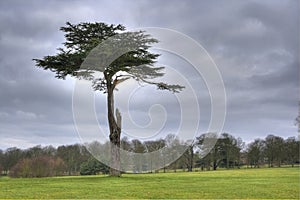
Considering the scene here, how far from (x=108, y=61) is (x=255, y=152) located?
67.2m

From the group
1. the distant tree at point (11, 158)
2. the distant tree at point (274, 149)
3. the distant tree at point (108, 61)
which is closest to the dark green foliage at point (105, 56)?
the distant tree at point (108, 61)

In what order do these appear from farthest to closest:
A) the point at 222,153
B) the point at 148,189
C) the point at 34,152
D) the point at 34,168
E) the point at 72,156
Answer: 1. the point at 222,153
2. the point at 72,156
3. the point at 34,152
4. the point at 34,168
5. the point at 148,189

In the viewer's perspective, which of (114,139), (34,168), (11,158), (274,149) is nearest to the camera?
(114,139)

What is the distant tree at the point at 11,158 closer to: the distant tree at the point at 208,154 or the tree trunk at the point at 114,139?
the distant tree at the point at 208,154

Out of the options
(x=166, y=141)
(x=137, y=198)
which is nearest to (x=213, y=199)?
(x=137, y=198)

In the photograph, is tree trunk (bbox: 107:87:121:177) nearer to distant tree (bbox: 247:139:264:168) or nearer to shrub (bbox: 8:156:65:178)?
shrub (bbox: 8:156:65:178)

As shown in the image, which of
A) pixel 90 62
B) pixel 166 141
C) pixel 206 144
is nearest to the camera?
pixel 90 62

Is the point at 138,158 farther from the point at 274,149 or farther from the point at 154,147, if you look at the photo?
the point at 274,149

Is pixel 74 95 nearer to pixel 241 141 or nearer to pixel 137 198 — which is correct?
pixel 137 198

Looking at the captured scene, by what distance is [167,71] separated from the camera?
109 ft

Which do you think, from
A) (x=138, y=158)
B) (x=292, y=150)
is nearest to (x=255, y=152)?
(x=292, y=150)

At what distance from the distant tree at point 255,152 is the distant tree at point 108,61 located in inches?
2372

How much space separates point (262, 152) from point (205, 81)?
212 ft

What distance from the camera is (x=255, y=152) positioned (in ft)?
291
